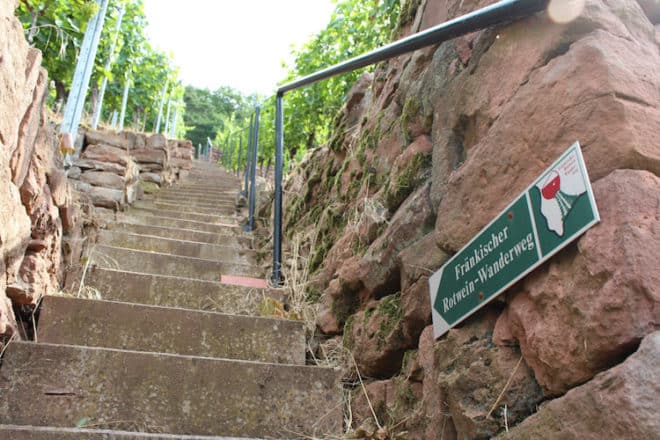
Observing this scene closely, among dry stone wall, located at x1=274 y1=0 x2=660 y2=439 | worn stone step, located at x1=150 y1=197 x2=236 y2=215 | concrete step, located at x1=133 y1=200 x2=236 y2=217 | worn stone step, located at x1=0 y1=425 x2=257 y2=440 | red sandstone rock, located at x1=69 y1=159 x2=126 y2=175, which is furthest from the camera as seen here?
worn stone step, located at x1=150 y1=197 x2=236 y2=215

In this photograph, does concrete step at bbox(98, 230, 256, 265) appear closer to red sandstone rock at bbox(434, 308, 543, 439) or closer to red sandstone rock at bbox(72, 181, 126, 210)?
red sandstone rock at bbox(72, 181, 126, 210)

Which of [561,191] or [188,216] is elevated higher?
[188,216]

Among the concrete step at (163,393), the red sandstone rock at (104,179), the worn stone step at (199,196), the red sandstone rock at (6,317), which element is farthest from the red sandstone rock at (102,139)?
the concrete step at (163,393)

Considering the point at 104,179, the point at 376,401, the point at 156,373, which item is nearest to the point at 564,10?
the point at 376,401

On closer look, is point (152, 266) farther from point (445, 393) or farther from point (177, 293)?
point (445, 393)

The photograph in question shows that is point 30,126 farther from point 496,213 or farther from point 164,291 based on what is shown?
point 496,213

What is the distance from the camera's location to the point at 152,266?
9.37 feet

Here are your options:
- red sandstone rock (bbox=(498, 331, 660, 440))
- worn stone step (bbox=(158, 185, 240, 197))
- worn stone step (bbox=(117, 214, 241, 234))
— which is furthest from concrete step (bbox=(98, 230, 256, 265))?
worn stone step (bbox=(158, 185, 240, 197))

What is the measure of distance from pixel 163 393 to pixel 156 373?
0.07 m

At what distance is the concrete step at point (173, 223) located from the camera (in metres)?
4.14

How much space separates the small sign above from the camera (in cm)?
92

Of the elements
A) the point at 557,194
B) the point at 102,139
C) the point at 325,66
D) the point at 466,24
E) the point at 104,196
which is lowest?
the point at 557,194

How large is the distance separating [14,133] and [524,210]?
1394mm

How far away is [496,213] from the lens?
117 centimetres
